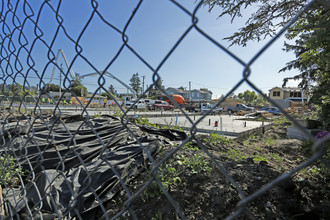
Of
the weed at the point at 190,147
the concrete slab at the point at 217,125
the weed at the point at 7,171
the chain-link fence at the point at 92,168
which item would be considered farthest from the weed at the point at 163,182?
the concrete slab at the point at 217,125

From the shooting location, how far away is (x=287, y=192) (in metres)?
1.83

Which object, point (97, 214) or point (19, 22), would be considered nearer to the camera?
point (19, 22)

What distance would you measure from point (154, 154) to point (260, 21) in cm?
361

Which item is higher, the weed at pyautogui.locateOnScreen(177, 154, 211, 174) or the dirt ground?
the weed at pyautogui.locateOnScreen(177, 154, 211, 174)

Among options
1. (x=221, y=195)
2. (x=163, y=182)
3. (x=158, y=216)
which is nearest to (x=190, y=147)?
(x=163, y=182)

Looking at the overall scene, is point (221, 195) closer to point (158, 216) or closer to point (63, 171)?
point (158, 216)

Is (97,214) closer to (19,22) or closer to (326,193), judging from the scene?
(19,22)

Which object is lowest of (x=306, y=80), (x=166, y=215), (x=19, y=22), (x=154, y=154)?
(x=166, y=215)

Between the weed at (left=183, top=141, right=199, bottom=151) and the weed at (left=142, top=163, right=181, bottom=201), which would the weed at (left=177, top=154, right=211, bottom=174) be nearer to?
the weed at (left=142, top=163, right=181, bottom=201)

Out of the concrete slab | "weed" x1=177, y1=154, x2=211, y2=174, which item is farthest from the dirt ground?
the concrete slab

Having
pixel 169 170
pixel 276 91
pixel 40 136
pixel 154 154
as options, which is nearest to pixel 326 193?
pixel 169 170

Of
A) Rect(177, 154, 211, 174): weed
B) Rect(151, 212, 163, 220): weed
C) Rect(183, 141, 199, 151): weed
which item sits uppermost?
Rect(177, 154, 211, 174): weed

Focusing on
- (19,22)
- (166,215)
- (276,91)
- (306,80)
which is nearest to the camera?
(19,22)

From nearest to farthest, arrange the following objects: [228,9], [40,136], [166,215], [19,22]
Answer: [19,22] → [166,215] → [40,136] → [228,9]
